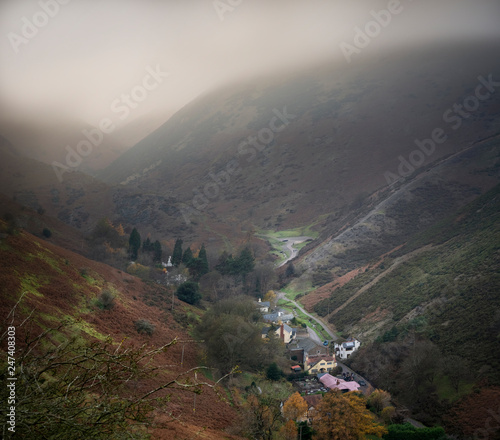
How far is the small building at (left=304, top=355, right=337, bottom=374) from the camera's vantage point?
108 ft

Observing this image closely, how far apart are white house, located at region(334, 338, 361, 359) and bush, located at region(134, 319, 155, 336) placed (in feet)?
66.9

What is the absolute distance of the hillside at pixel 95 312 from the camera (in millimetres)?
16844

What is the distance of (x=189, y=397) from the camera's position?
20578mm

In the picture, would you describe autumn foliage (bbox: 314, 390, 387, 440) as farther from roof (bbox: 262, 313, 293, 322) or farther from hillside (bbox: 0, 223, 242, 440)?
roof (bbox: 262, 313, 293, 322)

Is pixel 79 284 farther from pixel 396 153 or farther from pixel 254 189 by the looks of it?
pixel 396 153

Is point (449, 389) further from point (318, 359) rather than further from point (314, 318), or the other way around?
point (314, 318)

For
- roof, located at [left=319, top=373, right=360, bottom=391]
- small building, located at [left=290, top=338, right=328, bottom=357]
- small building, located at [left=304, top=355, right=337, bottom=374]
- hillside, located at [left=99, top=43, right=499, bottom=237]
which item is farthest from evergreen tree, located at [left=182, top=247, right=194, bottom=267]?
hillside, located at [left=99, top=43, right=499, bottom=237]

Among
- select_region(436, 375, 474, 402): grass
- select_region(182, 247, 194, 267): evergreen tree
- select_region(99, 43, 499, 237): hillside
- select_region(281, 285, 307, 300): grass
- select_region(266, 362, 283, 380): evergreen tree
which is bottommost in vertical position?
select_region(266, 362, 283, 380): evergreen tree

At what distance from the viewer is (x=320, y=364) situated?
108 ft

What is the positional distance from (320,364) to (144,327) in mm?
18039

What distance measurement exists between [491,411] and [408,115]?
140m

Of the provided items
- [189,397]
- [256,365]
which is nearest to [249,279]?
[256,365]

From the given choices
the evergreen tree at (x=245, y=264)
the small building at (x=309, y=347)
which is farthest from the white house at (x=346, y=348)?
the evergreen tree at (x=245, y=264)

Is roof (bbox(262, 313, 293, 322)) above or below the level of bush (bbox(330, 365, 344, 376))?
above
